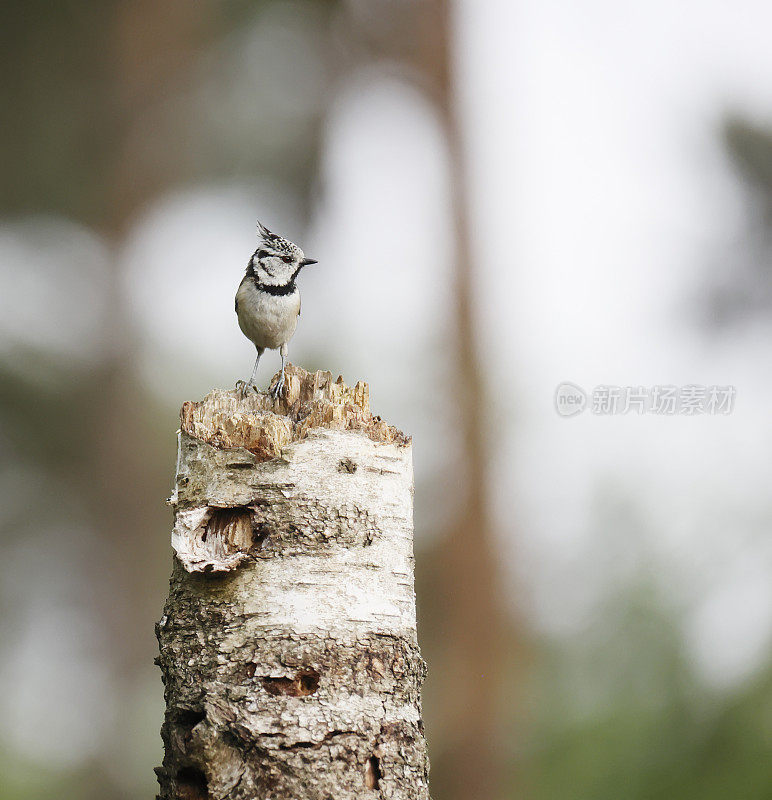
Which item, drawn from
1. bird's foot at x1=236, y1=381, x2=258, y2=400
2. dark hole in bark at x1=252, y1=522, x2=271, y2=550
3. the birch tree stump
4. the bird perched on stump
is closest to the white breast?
the bird perched on stump

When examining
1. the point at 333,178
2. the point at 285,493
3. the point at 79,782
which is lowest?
the point at 79,782

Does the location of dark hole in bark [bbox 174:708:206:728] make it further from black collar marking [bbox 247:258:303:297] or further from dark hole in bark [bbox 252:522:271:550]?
black collar marking [bbox 247:258:303:297]

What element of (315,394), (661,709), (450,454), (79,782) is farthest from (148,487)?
(315,394)

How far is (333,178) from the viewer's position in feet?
28.1

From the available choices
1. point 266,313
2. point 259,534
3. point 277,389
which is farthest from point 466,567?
point 259,534

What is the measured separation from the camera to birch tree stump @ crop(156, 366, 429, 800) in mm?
2189

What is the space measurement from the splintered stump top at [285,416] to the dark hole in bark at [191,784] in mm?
784

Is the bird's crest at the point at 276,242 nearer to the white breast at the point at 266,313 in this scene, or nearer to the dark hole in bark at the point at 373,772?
the white breast at the point at 266,313

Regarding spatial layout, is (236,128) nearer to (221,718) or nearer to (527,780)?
(527,780)

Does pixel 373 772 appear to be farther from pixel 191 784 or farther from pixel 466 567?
pixel 466 567

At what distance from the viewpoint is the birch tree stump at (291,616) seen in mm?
2189

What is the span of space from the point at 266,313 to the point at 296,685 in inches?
105

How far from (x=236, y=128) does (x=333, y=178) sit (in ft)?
3.53

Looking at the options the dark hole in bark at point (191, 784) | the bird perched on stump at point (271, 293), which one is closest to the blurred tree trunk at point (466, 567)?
the bird perched on stump at point (271, 293)
